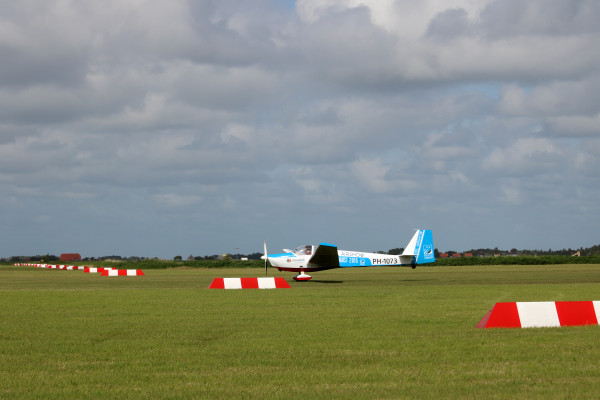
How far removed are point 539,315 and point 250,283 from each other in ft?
54.6

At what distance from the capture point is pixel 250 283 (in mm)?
27500

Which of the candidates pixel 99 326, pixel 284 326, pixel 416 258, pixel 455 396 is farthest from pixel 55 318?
pixel 416 258

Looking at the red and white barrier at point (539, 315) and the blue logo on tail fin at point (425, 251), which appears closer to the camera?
the red and white barrier at point (539, 315)

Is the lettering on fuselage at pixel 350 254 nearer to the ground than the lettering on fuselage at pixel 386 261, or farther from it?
farther from it

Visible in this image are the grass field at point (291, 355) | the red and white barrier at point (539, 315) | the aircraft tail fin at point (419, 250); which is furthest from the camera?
the aircraft tail fin at point (419, 250)

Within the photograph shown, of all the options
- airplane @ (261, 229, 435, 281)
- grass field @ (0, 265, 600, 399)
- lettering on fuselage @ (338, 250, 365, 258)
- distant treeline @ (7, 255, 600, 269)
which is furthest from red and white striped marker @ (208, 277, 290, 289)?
distant treeline @ (7, 255, 600, 269)

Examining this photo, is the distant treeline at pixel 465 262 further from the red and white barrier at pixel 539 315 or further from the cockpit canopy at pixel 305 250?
the red and white barrier at pixel 539 315

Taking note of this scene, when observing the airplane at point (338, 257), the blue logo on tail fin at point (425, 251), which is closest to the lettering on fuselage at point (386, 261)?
the airplane at point (338, 257)

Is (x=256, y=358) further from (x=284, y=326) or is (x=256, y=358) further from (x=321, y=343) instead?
(x=284, y=326)

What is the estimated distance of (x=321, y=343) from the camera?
34.2 feet

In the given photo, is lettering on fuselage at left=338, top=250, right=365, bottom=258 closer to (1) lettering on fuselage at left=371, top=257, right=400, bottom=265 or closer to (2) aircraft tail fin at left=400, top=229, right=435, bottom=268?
(1) lettering on fuselage at left=371, top=257, right=400, bottom=265

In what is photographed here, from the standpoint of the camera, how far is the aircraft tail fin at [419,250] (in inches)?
1544

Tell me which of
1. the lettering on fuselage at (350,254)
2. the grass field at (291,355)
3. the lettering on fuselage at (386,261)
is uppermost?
the lettering on fuselage at (350,254)

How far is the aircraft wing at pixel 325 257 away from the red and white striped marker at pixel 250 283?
675 centimetres
